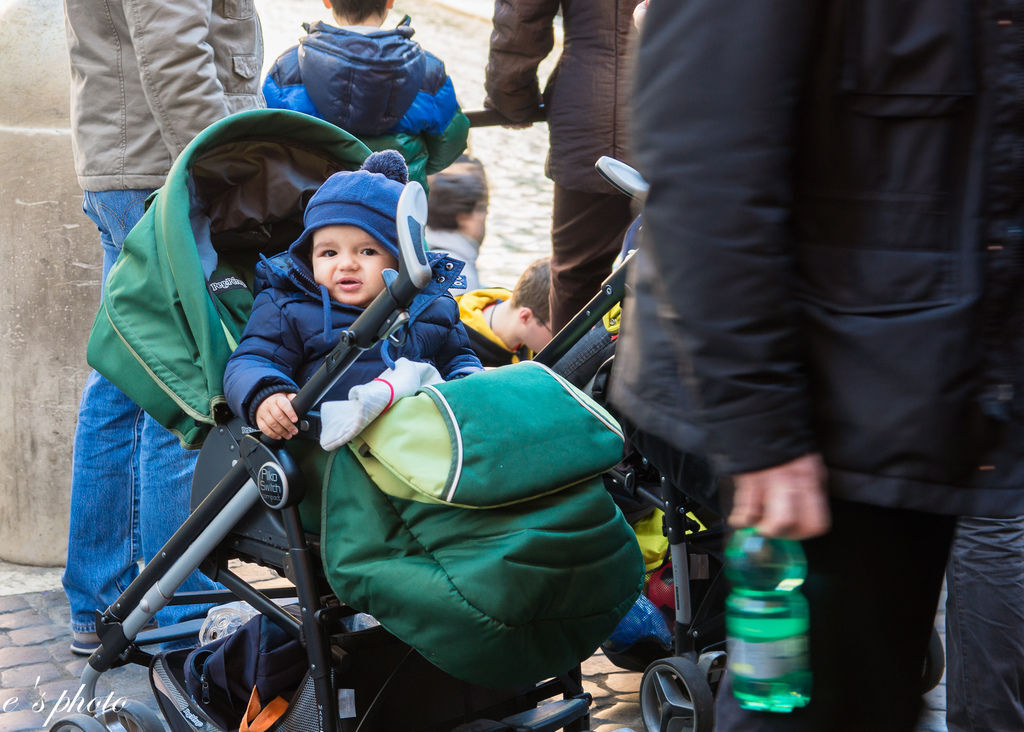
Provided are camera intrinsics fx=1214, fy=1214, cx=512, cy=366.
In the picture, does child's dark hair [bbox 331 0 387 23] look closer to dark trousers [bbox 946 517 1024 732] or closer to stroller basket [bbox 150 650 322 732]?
stroller basket [bbox 150 650 322 732]

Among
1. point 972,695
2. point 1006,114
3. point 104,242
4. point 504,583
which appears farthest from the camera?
point 104,242

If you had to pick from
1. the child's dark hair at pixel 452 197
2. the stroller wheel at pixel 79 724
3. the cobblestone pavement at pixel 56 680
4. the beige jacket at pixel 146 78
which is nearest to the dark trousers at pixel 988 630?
the cobblestone pavement at pixel 56 680

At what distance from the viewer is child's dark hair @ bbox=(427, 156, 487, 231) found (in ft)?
16.6

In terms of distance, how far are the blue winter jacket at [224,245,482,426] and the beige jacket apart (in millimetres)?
806

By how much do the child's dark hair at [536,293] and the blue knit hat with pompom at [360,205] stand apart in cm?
145

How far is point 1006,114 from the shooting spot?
4.16ft

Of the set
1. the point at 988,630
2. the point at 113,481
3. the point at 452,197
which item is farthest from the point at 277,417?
the point at 452,197

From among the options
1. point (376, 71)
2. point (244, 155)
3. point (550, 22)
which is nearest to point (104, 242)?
point (244, 155)

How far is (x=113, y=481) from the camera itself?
3682 mm

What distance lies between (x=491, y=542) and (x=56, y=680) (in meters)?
1.76

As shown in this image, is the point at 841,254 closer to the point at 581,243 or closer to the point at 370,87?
the point at 370,87

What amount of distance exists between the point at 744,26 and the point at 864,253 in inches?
11.0

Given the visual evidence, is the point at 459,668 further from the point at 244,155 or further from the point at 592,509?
the point at 244,155

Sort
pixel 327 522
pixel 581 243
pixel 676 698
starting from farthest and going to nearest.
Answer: pixel 581 243 → pixel 676 698 → pixel 327 522
